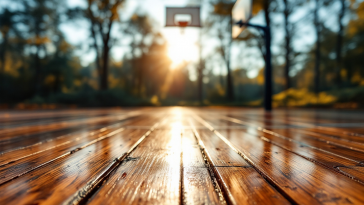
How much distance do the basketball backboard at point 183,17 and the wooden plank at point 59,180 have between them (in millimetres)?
7813

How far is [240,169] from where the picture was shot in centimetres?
106

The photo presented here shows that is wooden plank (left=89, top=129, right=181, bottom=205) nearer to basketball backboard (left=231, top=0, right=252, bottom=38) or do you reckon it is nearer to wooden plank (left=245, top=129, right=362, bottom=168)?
wooden plank (left=245, top=129, right=362, bottom=168)

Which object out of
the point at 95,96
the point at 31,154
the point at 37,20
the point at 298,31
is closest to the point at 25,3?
the point at 37,20

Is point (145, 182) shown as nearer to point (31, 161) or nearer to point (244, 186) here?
point (244, 186)

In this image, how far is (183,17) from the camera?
8.77m

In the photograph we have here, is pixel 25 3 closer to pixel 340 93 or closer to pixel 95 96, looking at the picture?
pixel 95 96

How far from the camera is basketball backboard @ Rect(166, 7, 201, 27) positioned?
8.45m

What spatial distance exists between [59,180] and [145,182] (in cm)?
35

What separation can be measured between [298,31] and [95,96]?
13751 mm

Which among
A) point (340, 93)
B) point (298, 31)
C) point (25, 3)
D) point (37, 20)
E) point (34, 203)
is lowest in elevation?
point (34, 203)

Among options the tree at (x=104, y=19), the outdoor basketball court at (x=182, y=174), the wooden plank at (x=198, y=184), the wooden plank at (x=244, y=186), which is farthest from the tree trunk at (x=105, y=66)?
the wooden plank at (x=244, y=186)

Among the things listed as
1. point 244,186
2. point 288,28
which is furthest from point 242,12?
point 288,28

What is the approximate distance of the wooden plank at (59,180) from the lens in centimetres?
75

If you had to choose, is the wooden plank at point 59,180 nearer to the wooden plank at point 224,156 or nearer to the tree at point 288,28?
the wooden plank at point 224,156
